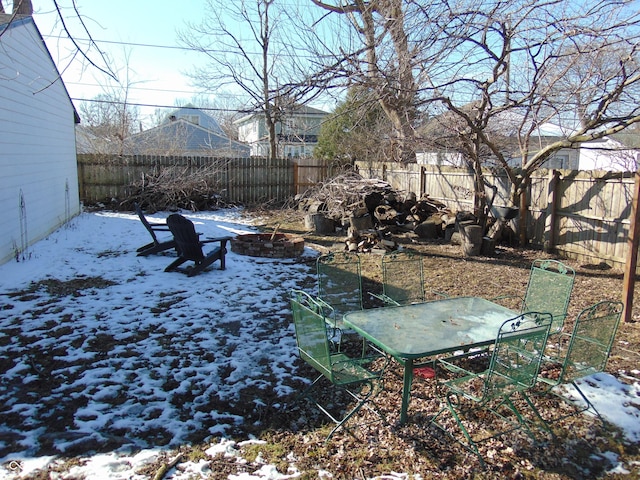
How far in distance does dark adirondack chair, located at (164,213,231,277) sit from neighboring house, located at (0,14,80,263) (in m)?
2.69

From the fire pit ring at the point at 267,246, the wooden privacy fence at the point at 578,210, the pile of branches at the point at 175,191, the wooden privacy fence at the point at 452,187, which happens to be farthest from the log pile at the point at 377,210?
the pile of branches at the point at 175,191

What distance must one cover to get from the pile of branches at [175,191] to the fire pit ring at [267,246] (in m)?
6.55

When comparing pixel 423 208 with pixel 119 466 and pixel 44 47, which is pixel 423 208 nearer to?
pixel 44 47

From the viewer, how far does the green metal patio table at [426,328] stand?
324 centimetres

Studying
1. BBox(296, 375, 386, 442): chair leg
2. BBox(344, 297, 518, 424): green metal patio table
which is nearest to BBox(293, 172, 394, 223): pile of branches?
BBox(344, 297, 518, 424): green metal patio table

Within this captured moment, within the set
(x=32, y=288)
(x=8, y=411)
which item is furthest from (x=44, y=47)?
(x=8, y=411)

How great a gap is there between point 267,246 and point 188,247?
5.98ft

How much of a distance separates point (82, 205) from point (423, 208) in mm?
9827

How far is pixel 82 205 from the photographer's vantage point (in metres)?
14.4

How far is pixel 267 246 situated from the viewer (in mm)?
Result: 8758

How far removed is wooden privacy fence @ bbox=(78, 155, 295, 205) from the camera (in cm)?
1502

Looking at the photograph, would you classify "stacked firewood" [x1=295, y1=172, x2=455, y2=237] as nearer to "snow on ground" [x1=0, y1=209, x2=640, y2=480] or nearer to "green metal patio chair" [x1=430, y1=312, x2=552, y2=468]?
"snow on ground" [x1=0, y1=209, x2=640, y2=480]

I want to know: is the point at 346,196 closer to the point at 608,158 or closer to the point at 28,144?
the point at 28,144

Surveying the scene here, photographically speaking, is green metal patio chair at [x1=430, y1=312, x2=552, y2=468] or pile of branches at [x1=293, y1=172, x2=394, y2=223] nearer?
green metal patio chair at [x1=430, y1=312, x2=552, y2=468]
